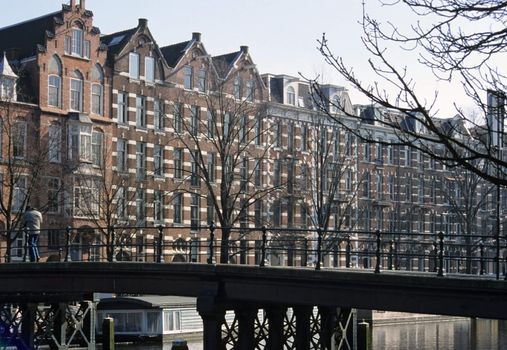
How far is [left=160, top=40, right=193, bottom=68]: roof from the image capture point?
6297 centimetres

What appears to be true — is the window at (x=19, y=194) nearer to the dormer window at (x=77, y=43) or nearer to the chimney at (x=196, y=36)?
the dormer window at (x=77, y=43)

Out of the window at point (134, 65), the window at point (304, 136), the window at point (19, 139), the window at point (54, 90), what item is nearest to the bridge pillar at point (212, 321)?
the window at point (19, 139)

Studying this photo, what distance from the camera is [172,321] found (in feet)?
156

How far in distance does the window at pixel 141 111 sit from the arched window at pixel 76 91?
4282 millimetres

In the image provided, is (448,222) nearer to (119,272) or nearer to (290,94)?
(290,94)

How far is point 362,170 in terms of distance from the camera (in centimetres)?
7762

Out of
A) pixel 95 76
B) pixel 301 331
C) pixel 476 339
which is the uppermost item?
pixel 95 76

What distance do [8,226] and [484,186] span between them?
54556 mm

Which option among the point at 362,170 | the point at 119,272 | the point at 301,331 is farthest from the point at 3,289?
the point at 362,170

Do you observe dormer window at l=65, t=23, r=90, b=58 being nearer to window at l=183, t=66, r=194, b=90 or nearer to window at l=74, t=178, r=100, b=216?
window at l=183, t=66, r=194, b=90

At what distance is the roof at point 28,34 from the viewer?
56.4 metres

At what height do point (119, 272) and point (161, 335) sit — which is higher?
point (119, 272)

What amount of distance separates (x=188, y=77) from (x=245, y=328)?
3966 centimetres

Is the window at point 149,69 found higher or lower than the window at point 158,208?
higher
